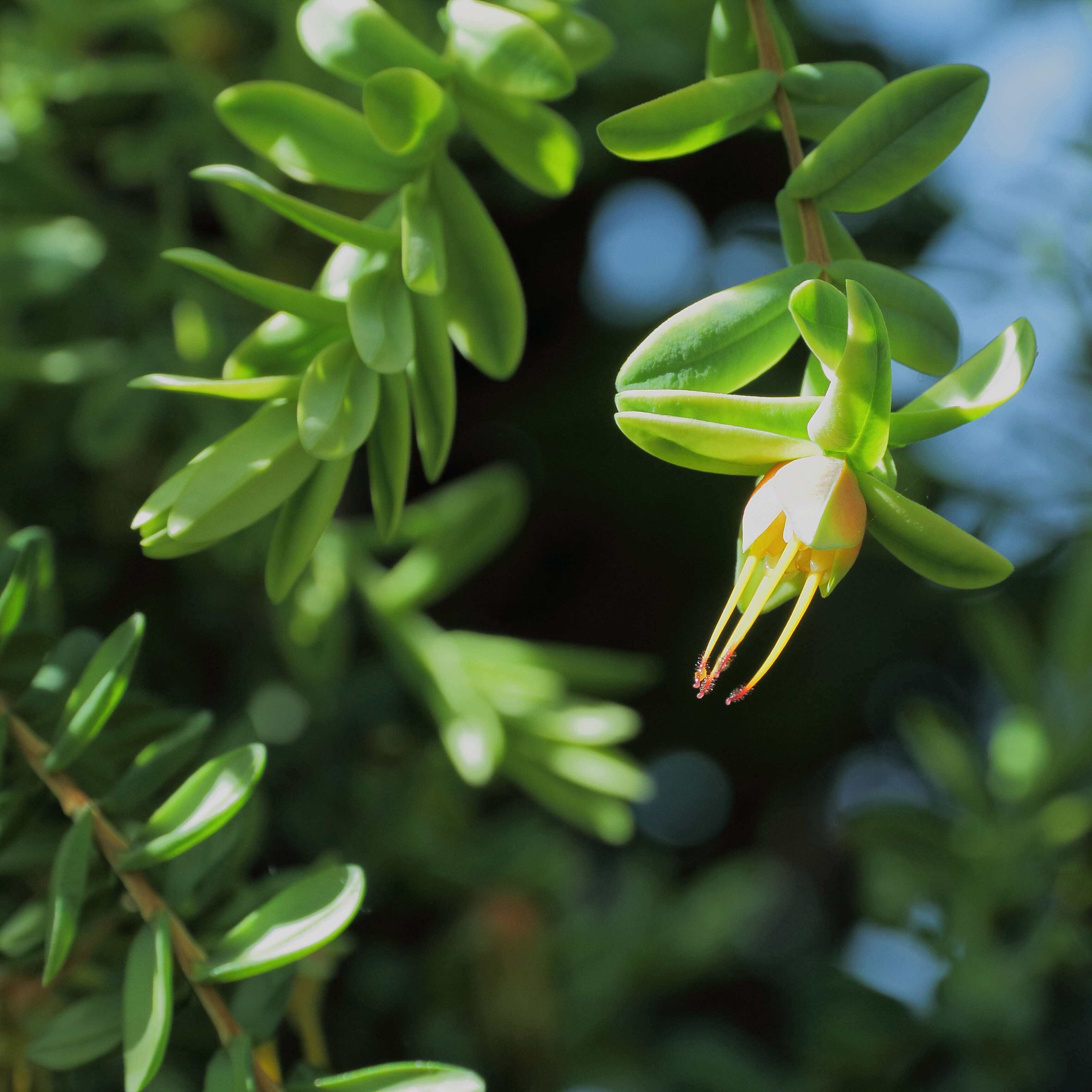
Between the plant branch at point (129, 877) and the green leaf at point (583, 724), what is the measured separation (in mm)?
269

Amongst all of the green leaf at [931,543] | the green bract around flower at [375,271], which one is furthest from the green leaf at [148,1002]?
the green leaf at [931,543]

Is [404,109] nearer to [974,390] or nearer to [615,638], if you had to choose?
[974,390]

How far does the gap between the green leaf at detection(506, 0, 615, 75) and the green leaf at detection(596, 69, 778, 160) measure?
7cm

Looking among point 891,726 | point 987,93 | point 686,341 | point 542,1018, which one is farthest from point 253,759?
point 891,726

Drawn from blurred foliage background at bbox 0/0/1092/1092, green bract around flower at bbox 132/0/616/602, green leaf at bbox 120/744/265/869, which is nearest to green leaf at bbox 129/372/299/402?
green bract around flower at bbox 132/0/616/602

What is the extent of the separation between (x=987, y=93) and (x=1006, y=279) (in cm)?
46

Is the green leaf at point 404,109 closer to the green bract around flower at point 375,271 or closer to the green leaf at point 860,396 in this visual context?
the green bract around flower at point 375,271

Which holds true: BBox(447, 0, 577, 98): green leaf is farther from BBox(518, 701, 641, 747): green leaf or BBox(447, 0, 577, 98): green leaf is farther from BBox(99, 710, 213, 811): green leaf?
BBox(518, 701, 641, 747): green leaf

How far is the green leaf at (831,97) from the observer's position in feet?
1.01

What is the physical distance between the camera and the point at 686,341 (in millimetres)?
261

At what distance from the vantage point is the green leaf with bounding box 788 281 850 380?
0.78 ft

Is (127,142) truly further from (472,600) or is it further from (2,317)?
(472,600)

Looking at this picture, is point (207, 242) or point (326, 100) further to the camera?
point (207, 242)

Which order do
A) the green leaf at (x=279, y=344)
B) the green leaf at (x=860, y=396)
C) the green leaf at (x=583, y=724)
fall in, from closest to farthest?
the green leaf at (x=860, y=396) → the green leaf at (x=279, y=344) → the green leaf at (x=583, y=724)
